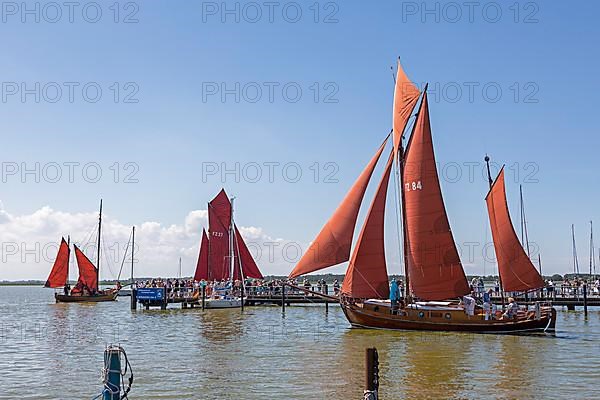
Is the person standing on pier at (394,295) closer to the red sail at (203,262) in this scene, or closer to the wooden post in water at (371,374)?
the wooden post in water at (371,374)

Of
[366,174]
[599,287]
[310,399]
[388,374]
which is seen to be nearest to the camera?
[310,399]

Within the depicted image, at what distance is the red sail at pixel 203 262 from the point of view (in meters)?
61.8

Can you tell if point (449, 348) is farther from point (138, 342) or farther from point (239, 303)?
point (239, 303)

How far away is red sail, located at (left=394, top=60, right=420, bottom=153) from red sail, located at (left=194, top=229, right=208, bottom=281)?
31138 mm

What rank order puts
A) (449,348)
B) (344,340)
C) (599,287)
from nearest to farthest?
1. (449,348)
2. (344,340)
3. (599,287)

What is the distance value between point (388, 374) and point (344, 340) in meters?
9.38

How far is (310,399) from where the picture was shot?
692 inches

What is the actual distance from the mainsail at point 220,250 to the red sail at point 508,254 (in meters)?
27.9

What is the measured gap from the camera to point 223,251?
201 feet

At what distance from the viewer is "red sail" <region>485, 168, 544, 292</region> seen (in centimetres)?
3553

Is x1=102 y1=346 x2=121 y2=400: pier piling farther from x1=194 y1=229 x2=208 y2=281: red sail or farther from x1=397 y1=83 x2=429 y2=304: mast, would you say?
x1=194 y1=229 x2=208 y2=281: red sail

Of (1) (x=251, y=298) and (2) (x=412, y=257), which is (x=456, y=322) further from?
(1) (x=251, y=298)

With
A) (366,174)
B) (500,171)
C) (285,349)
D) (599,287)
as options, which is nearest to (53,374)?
(285,349)

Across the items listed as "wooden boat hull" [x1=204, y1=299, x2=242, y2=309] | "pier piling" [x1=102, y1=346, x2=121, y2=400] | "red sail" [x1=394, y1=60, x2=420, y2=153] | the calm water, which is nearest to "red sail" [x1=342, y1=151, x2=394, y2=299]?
the calm water
